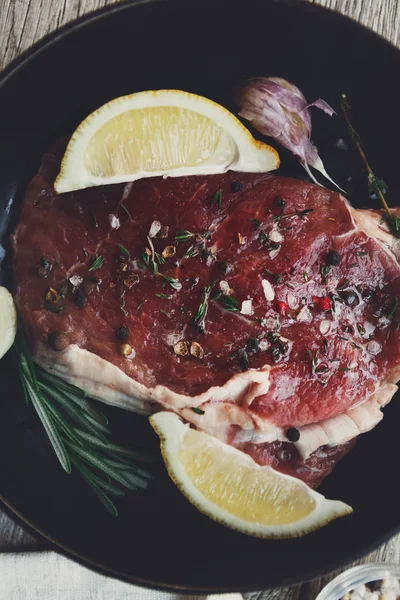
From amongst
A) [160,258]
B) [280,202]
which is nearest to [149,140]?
[160,258]

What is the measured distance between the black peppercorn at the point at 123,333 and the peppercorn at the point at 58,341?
189mm

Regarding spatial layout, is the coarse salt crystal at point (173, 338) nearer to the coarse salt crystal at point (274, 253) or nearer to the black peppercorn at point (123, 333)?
the black peppercorn at point (123, 333)

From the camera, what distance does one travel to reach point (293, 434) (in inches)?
93.3

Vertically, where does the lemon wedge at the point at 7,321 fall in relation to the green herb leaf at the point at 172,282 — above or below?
below

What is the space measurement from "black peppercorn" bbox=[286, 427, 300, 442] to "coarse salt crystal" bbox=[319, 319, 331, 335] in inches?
15.0

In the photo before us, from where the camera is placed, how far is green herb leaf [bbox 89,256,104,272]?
7.73 feet

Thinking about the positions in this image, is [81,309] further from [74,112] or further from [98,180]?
[74,112]

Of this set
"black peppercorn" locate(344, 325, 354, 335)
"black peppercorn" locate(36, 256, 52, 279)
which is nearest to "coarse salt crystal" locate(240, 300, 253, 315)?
"black peppercorn" locate(344, 325, 354, 335)

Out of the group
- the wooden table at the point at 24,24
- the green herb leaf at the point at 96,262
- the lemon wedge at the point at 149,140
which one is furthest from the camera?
the wooden table at the point at 24,24

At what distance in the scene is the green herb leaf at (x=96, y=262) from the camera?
236 cm

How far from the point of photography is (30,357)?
2.38 m

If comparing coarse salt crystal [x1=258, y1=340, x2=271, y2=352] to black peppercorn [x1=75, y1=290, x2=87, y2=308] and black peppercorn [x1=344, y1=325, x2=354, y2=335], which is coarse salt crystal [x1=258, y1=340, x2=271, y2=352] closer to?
black peppercorn [x1=344, y1=325, x2=354, y2=335]

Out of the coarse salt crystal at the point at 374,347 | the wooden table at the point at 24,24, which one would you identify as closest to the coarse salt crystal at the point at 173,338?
the coarse salt crystal at the point at 374,347

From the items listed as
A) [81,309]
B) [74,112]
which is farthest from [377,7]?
[81,309]
